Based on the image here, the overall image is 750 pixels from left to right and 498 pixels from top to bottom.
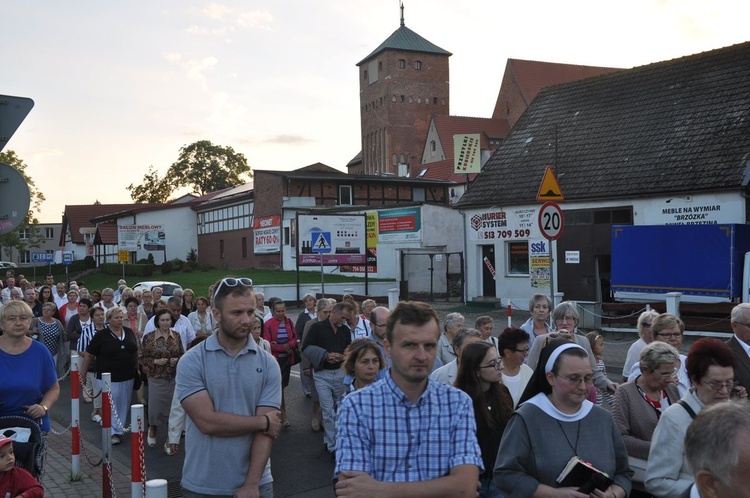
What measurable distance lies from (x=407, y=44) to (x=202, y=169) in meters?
29.8

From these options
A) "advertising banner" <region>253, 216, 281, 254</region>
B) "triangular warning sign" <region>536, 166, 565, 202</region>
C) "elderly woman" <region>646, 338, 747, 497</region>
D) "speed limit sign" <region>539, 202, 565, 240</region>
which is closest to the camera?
"elderly woman" <region>646, 338, 747, 497</region>

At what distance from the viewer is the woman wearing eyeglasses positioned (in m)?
4.87

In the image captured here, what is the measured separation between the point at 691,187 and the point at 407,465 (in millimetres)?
23965

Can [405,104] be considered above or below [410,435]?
above

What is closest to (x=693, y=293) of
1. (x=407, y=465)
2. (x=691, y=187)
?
(x=691, y=187)

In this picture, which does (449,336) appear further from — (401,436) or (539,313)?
(401,436)

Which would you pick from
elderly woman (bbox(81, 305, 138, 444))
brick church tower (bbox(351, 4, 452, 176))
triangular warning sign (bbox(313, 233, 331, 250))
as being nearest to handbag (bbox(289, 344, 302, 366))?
elderly woman (bbox(81, 305, 138, 444))

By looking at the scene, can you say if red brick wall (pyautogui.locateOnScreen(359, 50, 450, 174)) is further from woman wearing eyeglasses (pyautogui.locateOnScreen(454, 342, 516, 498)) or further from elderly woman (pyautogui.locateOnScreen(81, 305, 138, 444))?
woman wearing eyeglasses (pyautogui.locateOnScreen(454, 342, 516, 498))

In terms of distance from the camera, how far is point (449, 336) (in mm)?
8844

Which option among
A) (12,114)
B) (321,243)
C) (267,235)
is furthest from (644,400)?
(267,235)

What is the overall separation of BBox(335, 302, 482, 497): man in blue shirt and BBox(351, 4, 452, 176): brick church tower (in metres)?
83.1

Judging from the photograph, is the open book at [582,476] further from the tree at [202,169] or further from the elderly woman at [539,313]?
the tree at [202,169]

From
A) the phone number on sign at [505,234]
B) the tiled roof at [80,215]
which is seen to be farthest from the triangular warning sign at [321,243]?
the tiled roof at [80,215]

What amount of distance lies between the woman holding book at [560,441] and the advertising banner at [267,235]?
47.8m
